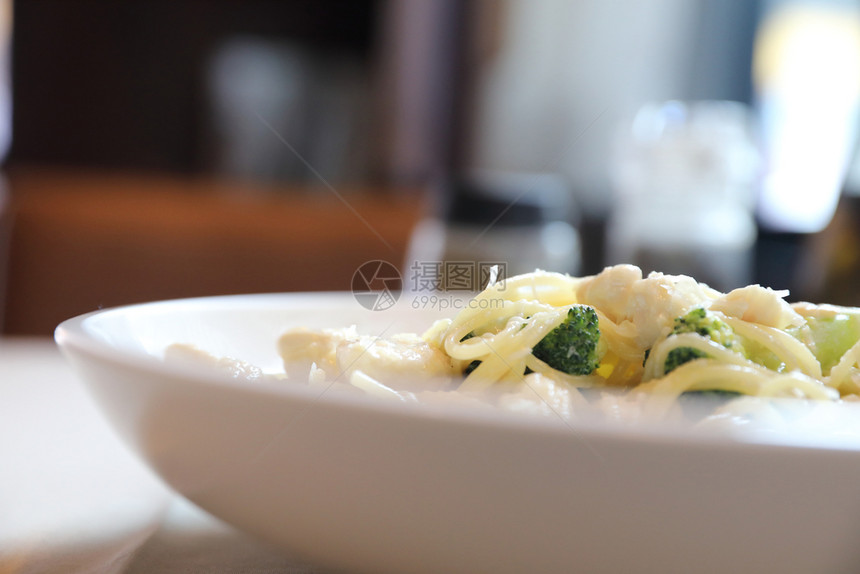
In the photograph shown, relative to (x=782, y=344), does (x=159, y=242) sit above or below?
below

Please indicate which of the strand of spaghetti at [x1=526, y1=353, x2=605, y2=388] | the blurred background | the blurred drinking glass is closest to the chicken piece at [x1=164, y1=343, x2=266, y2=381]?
the strand of spaghetti at [x1=526, y1=353, x2=605, y2=388]

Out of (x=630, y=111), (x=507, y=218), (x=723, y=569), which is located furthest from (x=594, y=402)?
(x=630, y=111)

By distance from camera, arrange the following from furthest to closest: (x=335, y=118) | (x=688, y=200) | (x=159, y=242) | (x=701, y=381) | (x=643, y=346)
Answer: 1. (x=335, y=118)
2. (x=159, y=242)
3. (x=688, y=200)
4. (x=643, y=346)
5. (x=701, y=381)

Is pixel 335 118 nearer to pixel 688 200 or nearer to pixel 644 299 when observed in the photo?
pixel 688 200

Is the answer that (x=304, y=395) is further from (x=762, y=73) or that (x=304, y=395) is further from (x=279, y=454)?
(x=762, y=73)

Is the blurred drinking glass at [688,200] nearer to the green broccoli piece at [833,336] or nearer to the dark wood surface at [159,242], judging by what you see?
the dark wood surface at [159,242]

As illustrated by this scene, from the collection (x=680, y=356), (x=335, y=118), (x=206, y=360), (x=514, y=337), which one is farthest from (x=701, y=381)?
(x=335, y=118)

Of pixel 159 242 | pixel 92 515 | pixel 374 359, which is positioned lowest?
pixel 159 242

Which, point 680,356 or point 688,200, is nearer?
point 680,356
